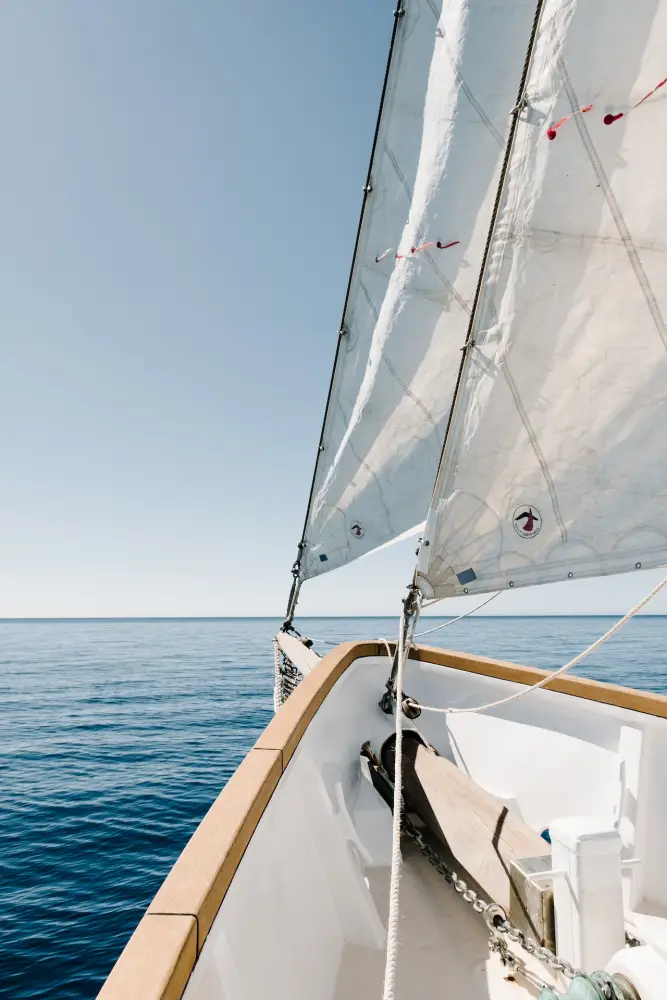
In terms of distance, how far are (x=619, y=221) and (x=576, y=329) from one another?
1.89ft

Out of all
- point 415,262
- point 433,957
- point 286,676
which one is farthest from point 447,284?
point 433,957

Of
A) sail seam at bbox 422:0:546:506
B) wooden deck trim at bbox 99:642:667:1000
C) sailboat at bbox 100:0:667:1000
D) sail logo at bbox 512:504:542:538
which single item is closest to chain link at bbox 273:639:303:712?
sailboat at bbox 100:0:667:1000

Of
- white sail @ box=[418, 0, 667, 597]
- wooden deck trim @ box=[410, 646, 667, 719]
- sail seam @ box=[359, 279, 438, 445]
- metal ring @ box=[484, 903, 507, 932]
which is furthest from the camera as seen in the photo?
sail seam @ box=[359, 279, 438, 445]

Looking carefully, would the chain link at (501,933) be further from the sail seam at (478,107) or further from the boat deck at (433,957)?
the sail seam at (478,107)

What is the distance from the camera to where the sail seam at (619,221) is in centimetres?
285

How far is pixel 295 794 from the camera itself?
2.57 m

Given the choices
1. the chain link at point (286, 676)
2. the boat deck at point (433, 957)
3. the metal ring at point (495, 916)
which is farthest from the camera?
the chain link at point (286, 676)

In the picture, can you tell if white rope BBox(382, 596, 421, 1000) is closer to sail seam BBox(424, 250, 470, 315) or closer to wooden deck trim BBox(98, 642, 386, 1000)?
wooden deck trim BBox(98, 642, 386, 1000)

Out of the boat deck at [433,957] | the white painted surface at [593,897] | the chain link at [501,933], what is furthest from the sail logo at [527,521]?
the boat deck at [433,957]

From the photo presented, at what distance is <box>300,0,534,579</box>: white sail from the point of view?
5750mm

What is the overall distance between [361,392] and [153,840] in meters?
8.16

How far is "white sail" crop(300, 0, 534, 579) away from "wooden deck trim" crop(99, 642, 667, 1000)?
4.24 meters

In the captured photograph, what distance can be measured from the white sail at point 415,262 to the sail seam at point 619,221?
3419 mm

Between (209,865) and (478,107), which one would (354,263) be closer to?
(478,107)
